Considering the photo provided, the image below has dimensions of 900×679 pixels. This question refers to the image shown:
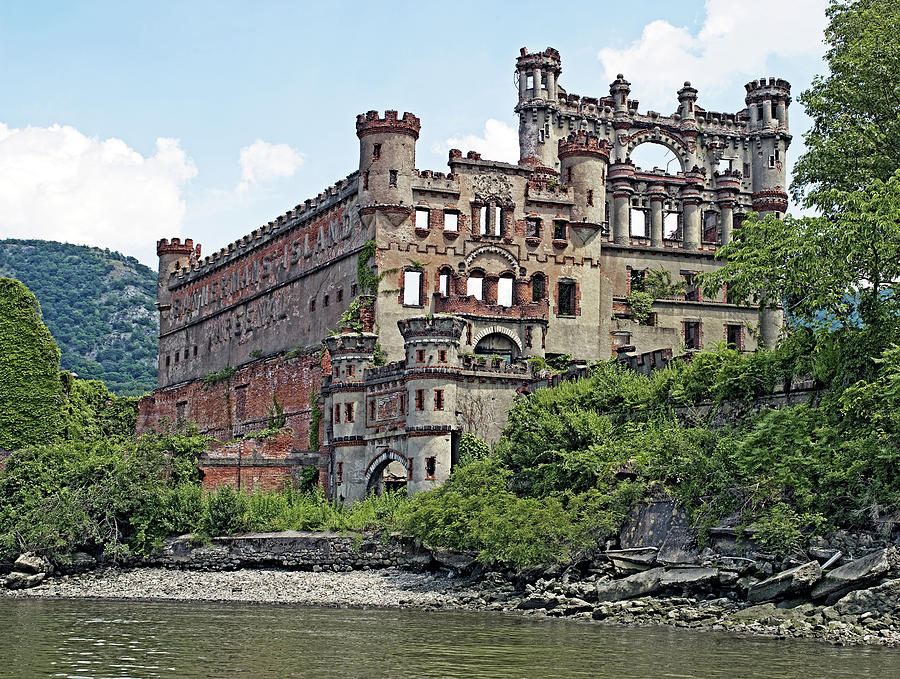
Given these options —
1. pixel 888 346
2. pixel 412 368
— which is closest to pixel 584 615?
pixel 888 346

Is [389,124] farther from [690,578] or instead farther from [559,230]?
[690,578]

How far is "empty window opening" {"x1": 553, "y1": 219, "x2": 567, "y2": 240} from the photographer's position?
194 ft

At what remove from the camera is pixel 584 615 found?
107 feet

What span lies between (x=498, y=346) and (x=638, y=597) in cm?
2498

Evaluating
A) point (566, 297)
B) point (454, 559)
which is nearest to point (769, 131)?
point (566, 297)

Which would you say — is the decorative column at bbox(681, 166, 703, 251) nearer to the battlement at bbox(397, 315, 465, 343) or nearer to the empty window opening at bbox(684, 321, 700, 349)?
the empty window opening at bbox(684, 321, 700, 349)

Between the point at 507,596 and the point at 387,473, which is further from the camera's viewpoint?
the point at 387,473

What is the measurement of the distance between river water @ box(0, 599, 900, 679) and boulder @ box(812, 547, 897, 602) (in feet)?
9.29

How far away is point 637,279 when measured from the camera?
62344 millimetres

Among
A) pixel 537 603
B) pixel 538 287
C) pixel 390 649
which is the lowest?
pixel 390 649

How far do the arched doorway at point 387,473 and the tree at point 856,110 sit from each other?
57.0ft

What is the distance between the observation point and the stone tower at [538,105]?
6881 centimetres

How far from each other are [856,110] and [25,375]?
3455 centimetres

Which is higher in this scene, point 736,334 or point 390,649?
point 736,334
